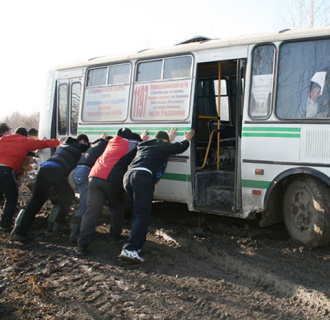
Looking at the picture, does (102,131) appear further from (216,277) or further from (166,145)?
(216,277)

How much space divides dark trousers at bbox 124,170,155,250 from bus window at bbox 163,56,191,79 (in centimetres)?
202

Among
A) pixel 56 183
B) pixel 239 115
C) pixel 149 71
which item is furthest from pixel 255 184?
pixel 56 183

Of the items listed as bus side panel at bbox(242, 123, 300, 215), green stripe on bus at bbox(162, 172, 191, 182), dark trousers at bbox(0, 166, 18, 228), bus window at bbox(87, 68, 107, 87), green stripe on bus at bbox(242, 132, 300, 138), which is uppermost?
bus window at bbox(87, 68, 107, 87)

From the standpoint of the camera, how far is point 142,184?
18.0 ft

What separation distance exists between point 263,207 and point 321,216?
0.80 m

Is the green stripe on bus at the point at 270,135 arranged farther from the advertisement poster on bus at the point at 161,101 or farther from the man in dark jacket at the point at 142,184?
the advertisement poster on bus at the point at 161,101

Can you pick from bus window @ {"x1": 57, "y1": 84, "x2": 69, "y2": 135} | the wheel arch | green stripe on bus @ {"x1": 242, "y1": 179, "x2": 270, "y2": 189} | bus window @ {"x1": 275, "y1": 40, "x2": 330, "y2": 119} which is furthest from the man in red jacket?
bus window @ {"x1": 275, "y1": 40, "x2": 330, "y2": 119}

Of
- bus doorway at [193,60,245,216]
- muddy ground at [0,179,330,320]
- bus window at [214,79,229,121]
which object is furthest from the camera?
bus window at [214,79,229,121]

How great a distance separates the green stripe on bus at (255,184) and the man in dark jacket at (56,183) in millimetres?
2898

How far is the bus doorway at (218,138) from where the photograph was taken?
6.27m

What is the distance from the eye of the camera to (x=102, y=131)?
791 centimetres

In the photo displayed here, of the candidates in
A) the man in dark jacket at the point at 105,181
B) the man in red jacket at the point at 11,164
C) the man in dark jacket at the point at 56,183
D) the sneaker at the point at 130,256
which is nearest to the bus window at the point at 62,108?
the man in red jacket at the point at 11,164

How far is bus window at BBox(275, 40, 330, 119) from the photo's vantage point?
536cm

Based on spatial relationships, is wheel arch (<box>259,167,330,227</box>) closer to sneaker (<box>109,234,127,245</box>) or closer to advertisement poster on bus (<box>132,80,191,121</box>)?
advertisement poster on bus (<box>132,80,191,121</box>)
